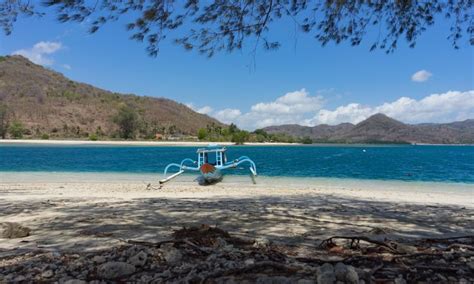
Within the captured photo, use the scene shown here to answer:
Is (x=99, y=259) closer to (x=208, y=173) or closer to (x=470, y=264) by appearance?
(x=470, y=264)

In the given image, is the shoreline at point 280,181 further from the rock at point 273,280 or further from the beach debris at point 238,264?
the rock at point 273,280

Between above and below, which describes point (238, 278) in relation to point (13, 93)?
below

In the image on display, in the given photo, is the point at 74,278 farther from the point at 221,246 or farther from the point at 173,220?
the point at 173,220

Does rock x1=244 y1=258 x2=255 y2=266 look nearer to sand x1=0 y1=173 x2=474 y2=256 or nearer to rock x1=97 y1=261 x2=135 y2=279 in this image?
rock x1=97 y1=261 x2=135 y2=279

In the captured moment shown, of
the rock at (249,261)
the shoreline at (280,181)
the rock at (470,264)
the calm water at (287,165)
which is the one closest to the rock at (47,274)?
the rock at (249,261)

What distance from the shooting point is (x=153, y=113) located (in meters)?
140

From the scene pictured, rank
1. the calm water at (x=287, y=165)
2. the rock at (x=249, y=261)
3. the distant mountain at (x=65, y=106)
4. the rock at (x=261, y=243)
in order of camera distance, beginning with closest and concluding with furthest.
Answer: the rock at (x=249, y=261) < the rock at (x=261, y=243) < the calm water at (x=287, y=165) < the distant mountain at (x=65, y=106)

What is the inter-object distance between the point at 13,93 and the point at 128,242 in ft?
407

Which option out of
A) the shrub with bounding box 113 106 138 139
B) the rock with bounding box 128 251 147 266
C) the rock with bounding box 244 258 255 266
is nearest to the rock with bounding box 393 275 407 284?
the rock with bounding box 244 258 255 266

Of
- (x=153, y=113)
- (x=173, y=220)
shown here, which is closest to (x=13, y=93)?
(x=153, y=113)

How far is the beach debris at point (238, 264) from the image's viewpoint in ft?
10.5

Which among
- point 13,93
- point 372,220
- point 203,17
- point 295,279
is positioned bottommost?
point 372,220

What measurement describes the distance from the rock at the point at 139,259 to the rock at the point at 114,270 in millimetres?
117

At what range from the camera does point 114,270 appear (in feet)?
11.2
